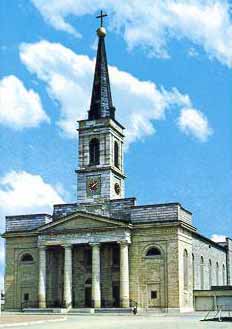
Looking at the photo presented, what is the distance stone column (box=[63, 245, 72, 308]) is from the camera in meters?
61.8

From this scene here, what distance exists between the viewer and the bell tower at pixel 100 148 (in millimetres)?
66875

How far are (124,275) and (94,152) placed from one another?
14545mm

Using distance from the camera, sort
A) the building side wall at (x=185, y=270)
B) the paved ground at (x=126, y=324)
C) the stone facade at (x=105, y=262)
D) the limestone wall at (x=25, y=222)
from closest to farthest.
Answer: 1. the paved ground at (x=126, y=324)
2. the building side wall at (x=185, y=270)
3. the stone facade at (x=105, y=262)
4. the limestone wall at (x=25, y=222)

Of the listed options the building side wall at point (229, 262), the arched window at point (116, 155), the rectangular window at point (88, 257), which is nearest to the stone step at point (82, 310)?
the rectangular window at point (88, 257)

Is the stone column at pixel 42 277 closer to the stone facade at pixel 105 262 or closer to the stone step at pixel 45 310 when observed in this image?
the stone facade at pixel 105 262

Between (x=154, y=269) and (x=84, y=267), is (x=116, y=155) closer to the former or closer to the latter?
(x=84, y=267)

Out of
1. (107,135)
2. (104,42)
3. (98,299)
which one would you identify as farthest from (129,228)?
(104,42)

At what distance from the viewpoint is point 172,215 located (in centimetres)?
6047

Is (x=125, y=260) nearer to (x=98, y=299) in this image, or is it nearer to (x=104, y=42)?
(x=98, y=299)

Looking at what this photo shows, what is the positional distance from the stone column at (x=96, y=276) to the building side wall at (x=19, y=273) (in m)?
7.41

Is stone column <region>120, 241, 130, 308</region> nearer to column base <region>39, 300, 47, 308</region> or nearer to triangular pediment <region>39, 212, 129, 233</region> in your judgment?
triangular pediment <region>39, 212, 129, 233</region>

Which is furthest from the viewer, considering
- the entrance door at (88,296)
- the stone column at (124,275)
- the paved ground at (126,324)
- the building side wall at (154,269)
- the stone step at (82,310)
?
the entrance door at (88,296)

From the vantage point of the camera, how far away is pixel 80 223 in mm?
63031

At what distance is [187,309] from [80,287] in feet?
36.1
